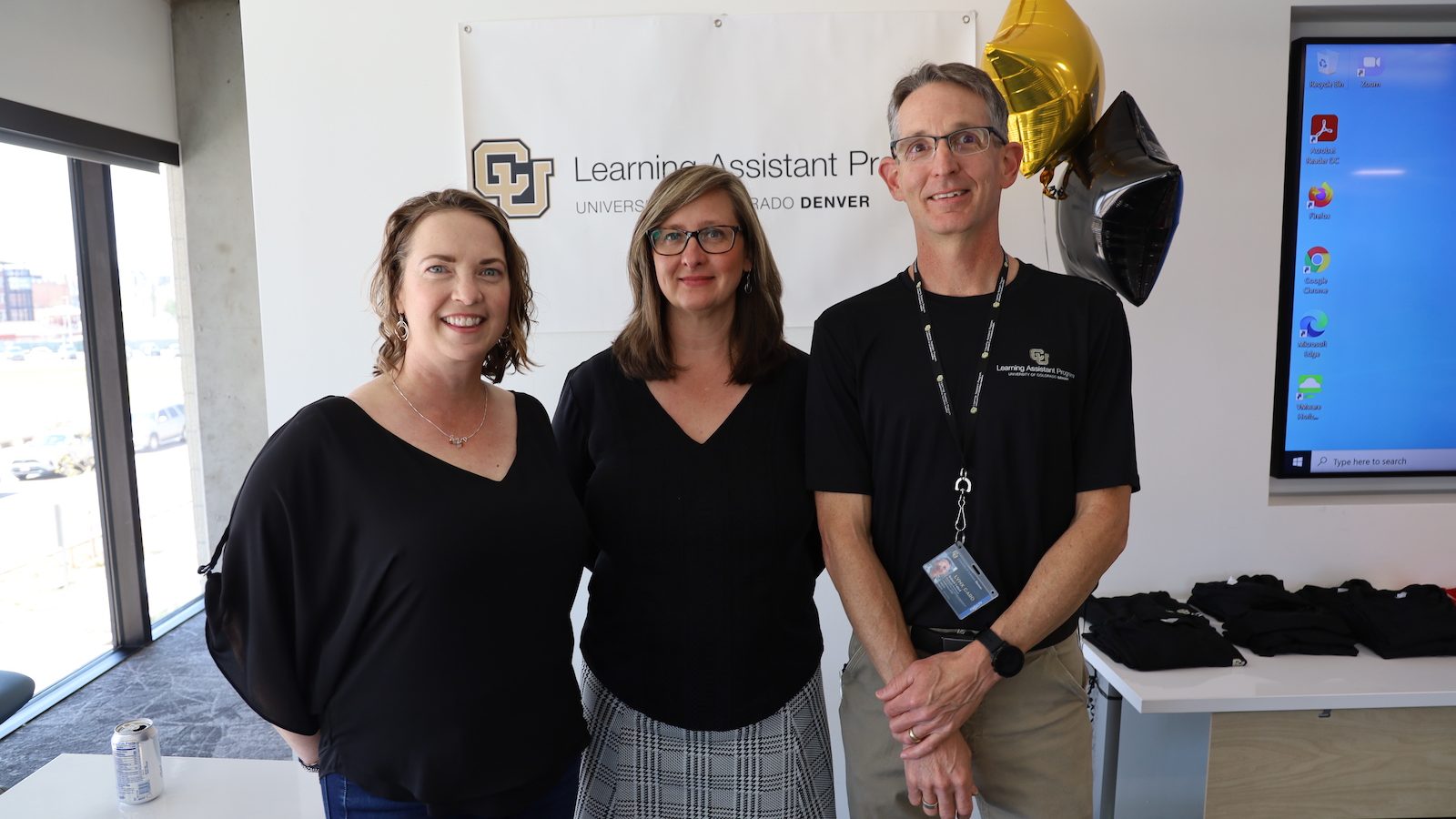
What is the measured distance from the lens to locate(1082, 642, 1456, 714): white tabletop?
7.43 ft

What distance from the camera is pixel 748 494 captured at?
159cm

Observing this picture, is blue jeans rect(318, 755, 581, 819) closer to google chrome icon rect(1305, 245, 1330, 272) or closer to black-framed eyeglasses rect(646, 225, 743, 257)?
black-framed eyeglasses rect(646, 225, 743, 257)

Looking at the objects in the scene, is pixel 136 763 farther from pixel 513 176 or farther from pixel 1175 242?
pixel 1175 242

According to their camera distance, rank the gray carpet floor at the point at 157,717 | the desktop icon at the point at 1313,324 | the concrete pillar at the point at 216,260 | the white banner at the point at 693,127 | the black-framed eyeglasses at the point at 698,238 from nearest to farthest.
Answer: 1. the black-framed eyeglasses at the point at 698,238
2. the white banner at the point at 693,127
3. the desktop icon at the point at 1313,324
4. the gray carpet floor at the point at 157,717
5. the concrete pillar at the point at 216,260

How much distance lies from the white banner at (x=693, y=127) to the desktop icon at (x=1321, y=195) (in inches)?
45.0

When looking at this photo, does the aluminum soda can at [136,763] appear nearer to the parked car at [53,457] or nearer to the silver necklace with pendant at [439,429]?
the silver necklace with pendant at [439,429]

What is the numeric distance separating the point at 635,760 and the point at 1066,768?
2.53 ft

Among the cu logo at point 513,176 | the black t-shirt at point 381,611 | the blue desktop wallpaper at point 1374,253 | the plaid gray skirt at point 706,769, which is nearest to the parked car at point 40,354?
the cu logo at point 513,176

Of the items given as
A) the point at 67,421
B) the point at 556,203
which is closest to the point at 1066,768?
the point at 556,203

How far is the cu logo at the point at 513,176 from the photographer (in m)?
2.83

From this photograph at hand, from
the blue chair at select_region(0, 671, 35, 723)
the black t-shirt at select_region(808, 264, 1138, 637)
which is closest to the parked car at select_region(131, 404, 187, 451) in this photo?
the blue chair at select_region(0, 671, 35, 723)

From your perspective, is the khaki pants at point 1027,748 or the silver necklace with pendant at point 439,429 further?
the khaki pants at point 1027,748

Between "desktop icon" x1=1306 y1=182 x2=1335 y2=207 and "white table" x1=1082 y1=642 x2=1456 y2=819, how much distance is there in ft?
4.53

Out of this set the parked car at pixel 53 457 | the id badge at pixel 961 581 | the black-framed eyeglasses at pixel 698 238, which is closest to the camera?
the id badge at pixel 961 581
